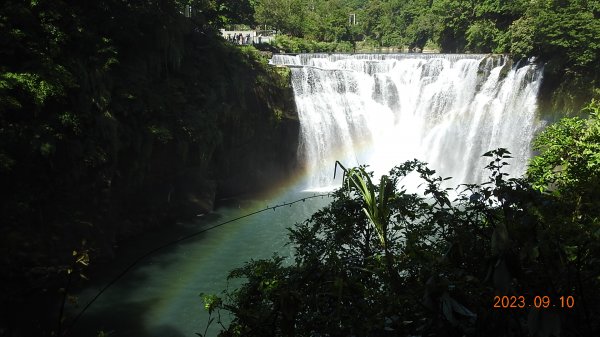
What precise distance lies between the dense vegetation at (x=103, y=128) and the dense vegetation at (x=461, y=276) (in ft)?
10.6

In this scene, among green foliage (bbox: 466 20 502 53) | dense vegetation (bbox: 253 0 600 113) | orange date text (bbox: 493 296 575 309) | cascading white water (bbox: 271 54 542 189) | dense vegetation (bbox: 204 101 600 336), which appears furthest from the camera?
green foliage (bbox: 466 20 502 53)

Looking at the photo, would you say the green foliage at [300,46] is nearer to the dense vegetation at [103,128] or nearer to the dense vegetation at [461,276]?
the dense vegetation at [103,128]

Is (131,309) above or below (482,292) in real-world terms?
below

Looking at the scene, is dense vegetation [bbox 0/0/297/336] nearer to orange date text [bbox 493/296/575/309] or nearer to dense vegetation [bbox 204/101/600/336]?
dense vegetation [bbox 204/101/600/336]

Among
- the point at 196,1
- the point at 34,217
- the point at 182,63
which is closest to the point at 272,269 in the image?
the point at 34,217

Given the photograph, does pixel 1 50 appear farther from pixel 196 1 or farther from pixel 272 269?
pixel 196 1

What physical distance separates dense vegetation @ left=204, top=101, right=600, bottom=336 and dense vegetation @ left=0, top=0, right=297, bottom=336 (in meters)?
3.22

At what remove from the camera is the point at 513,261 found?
6.22 ft

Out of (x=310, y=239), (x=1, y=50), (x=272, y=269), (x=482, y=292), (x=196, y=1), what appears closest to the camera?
(x=482, y=292)

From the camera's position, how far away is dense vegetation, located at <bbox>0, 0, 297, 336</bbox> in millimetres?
10047

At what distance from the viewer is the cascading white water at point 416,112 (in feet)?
68.9

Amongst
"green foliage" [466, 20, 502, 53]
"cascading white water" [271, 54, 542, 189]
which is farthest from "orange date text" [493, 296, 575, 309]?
"green foliage" [466, 20, 502, 53]

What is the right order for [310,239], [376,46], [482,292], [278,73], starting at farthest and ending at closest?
[376,46] < [278,73] < [310,239] < [482,292]

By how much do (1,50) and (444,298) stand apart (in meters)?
11.1
